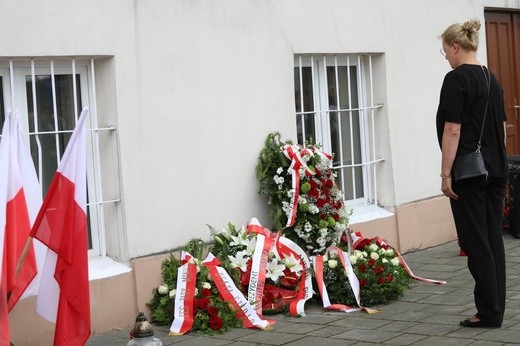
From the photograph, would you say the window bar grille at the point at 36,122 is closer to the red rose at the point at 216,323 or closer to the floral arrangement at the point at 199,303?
the floral arrangement at the point at 199,303

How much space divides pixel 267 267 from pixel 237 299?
489 millimetres

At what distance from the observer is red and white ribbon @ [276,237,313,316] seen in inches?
300

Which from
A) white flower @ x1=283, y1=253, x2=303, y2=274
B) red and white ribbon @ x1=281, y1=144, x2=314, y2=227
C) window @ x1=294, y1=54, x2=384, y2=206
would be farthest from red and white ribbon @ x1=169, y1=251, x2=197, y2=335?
window @ x1=294, y1=54, x2=384, y2=206

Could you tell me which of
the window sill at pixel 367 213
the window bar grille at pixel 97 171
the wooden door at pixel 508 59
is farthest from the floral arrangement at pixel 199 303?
the wooden door at pixel 508 59

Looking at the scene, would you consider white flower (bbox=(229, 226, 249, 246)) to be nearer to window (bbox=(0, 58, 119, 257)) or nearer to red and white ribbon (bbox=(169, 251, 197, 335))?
red and white ribbon (bbox=(169, 251, 197, 335))

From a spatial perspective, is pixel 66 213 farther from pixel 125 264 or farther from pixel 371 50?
pixel 371 50

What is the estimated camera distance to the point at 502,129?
6.93 metres

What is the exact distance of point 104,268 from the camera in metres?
7.41

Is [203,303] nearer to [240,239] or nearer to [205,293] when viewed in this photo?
[205,293]

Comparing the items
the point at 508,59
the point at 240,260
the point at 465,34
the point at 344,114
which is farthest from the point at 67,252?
the point at 508,59

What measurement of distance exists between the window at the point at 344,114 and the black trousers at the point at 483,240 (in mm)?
2546

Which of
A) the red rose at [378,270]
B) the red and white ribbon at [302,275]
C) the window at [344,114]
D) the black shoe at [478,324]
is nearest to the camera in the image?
the black shoe at [478,324]

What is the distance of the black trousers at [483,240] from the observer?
22.2ft

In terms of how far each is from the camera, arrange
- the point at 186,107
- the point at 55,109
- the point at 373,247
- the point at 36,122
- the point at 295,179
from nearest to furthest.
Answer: the point at 36,122 < the point at 55,109 < the point at 186,107 < the point at 295,179 < the point at 373,247
